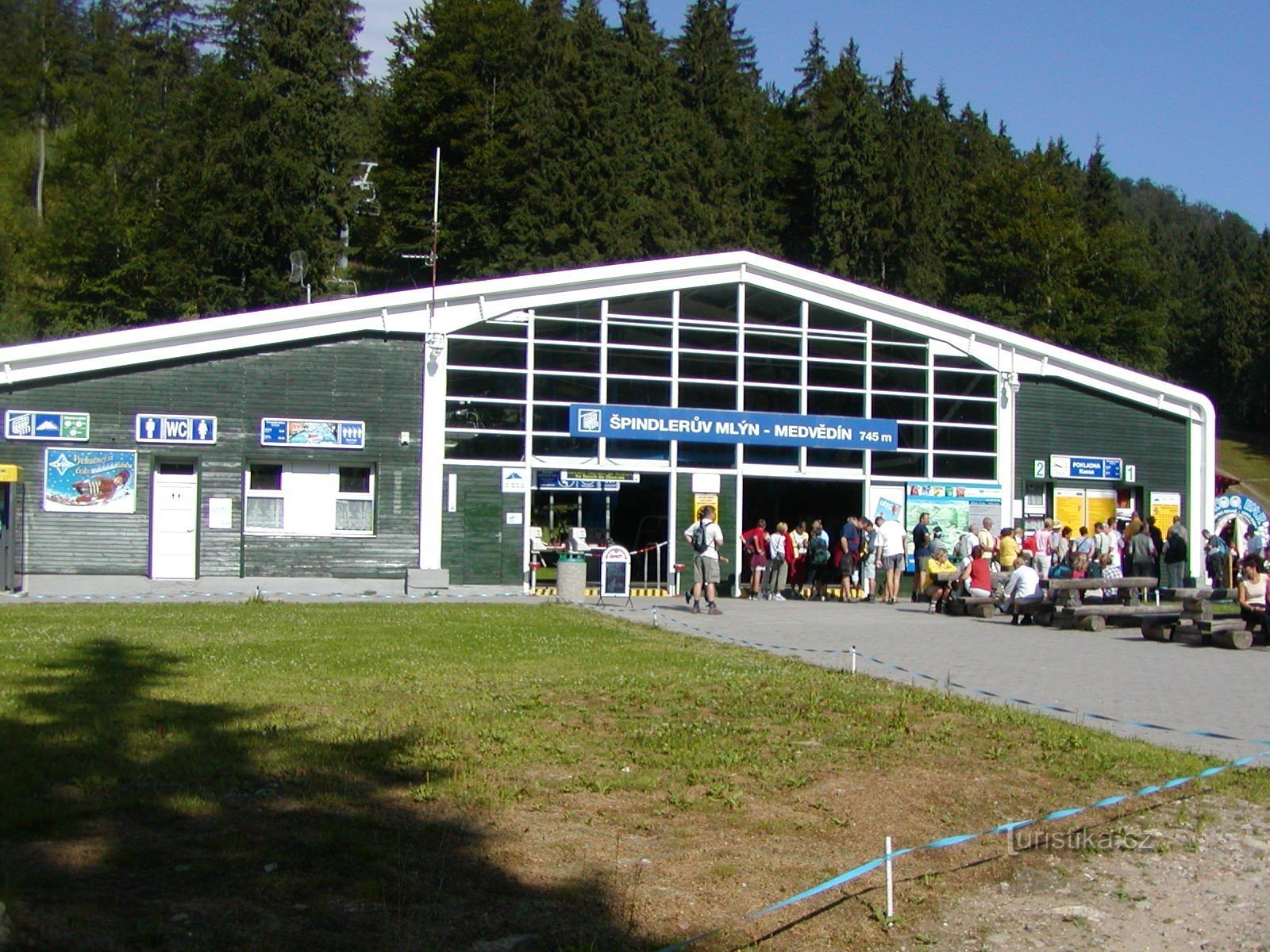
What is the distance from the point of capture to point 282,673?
12234 millimetres

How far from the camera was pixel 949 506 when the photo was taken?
29812 millimetres

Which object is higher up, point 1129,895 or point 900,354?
point 900,354

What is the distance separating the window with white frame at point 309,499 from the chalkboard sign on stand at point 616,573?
15.4ft

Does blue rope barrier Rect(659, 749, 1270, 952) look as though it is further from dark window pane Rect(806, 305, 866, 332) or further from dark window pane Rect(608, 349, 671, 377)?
dark window pane Rect(806, 305, 866, 332)

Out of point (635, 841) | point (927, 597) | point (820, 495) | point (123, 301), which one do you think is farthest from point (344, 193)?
point (635, 841)

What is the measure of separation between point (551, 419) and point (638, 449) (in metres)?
1.99

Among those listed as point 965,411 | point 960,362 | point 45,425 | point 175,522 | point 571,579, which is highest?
point 960,362

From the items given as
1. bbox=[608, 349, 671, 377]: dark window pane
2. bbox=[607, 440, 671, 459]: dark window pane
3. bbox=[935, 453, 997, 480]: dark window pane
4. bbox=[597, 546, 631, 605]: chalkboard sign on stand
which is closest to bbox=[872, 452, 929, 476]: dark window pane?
bbox=[935, 453, 997, 480]: dark window pane

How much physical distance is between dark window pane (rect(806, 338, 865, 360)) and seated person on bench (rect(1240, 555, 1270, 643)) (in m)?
13.1

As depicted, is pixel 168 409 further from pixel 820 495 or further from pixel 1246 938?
pixel 1246 938

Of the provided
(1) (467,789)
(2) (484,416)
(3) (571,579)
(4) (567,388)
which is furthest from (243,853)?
(4) (567,388)

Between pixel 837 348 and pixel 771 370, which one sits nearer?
pixel 771 370

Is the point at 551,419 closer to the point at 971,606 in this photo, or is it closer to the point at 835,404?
the point at 835,404

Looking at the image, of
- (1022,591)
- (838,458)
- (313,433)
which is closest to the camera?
(1022,591)
